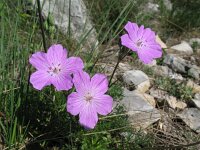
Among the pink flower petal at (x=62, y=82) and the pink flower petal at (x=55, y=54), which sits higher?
the pink flower petal at (x=55, y=54)

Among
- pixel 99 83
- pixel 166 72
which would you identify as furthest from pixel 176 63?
pixel 99 83

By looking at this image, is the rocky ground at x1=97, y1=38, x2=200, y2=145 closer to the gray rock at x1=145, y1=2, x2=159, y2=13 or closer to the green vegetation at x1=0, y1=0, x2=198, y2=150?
the green vegetation at x1=0, y1=0, x2=198, y2=150

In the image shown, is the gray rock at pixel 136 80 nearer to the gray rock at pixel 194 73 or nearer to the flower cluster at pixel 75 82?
the gray rock at pixel 194 73

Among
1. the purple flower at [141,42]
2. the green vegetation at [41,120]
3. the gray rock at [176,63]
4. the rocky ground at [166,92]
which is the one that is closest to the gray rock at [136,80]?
the rocky ground at [166,92]

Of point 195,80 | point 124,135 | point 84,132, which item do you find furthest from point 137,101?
point 195,80

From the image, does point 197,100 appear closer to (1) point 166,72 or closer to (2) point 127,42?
(1) point 166,72

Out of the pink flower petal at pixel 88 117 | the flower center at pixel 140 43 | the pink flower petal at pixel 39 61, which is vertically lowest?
the pink flower petal at pixel 88 117

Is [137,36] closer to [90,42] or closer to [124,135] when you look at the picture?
[124,135]

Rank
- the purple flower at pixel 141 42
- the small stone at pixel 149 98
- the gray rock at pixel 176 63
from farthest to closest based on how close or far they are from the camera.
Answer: the gray rock at pixel 176 63, the small stone at pixel 149 98, the purple flower at pixel 141 42
